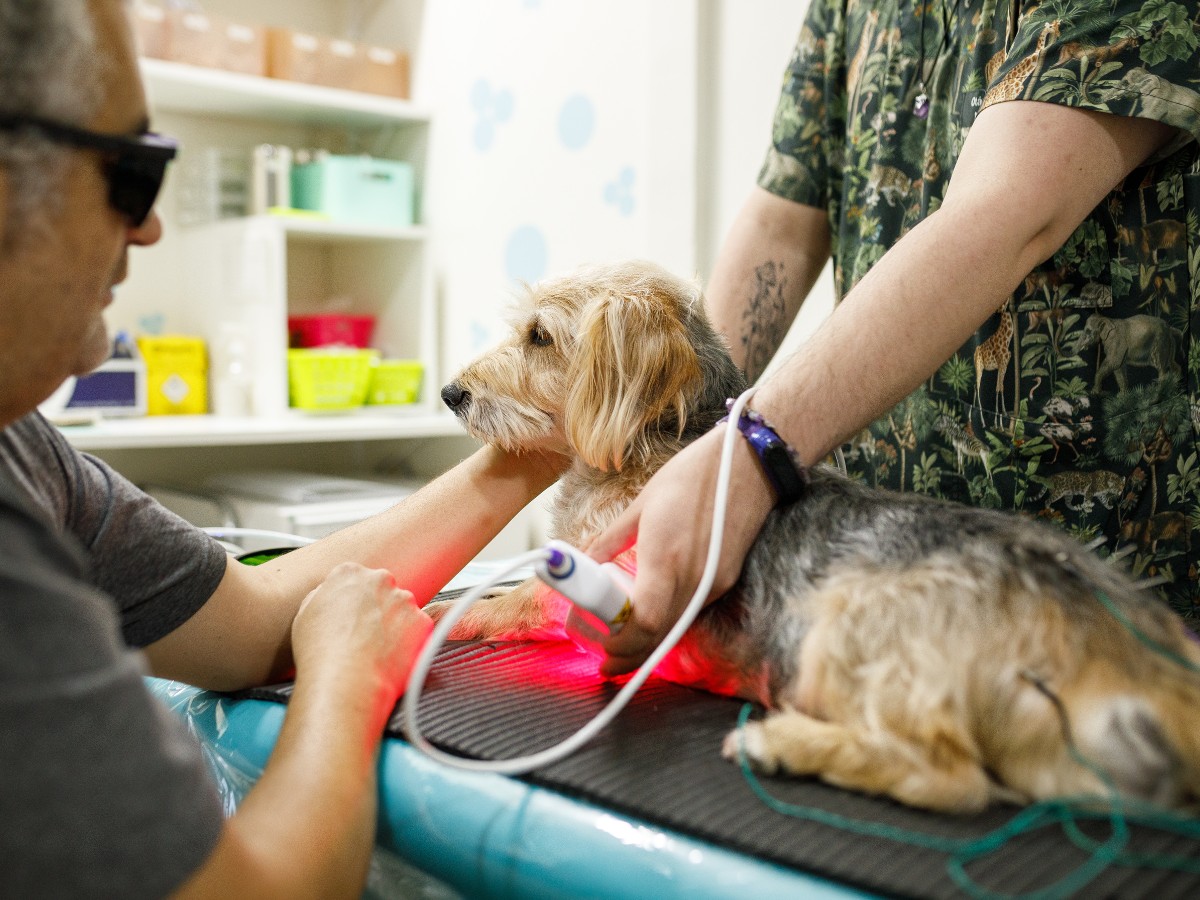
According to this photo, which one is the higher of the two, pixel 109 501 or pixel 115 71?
pixel 115 71

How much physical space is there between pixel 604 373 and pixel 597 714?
0.52 meters

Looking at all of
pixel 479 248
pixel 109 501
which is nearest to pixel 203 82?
pixel 479 248

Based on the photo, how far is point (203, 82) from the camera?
3137mm

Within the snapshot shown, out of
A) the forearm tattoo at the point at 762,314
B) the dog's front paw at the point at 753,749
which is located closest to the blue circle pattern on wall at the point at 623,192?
the forearm tattoo at the point at 762,314

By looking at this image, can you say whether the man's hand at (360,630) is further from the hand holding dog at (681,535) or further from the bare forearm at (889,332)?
the bare forearm at (889,332)

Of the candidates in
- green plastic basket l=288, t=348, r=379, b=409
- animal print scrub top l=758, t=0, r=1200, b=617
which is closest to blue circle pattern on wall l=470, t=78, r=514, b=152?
green plastic basket l=288, t=348, r=379, b=409

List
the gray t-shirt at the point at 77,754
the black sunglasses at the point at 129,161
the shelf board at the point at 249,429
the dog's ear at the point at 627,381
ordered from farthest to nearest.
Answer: the shelf board at the point at 249,429 < the dog's ear at the point at 627,381 < the black sunglasses at the point at 129,161 < the gray t-shirt at the point at 77,754

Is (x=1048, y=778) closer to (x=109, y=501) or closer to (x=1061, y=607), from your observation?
(x=1061, y=607)

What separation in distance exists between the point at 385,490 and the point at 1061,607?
247 cm

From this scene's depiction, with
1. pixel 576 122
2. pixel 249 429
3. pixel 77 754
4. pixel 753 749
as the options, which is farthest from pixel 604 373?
pixel 576 122

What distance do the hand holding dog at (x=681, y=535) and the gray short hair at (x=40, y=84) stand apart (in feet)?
1.89

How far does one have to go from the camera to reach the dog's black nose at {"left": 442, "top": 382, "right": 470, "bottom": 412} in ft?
4.93

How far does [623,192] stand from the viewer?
300cm

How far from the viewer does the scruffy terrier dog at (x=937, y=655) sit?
0.76 meters
